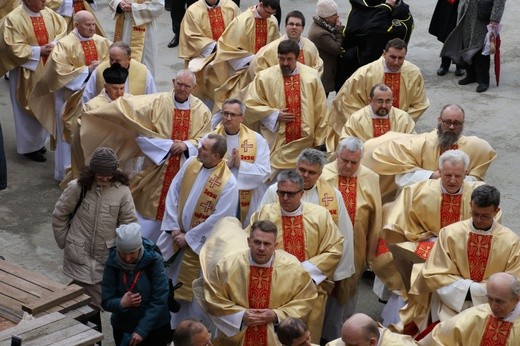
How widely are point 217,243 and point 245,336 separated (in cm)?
84

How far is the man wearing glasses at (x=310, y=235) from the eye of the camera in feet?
31.3

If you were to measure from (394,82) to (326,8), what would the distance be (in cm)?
174

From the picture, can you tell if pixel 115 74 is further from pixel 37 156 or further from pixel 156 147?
pixel 37 156

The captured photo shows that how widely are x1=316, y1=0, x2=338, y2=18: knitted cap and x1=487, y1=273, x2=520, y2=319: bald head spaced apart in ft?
19.8

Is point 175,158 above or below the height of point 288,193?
below

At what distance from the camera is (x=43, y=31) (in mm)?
13398

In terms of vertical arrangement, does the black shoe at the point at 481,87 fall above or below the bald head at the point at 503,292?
below

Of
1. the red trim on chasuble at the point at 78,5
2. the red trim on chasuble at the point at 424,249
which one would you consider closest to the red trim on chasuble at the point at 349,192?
the red trim on chasuble at the point at 424,249

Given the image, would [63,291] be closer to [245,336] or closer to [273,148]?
[245,336]

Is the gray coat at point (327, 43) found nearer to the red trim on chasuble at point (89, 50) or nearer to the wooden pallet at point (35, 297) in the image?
the red trim on chasuble at point (89, 50)

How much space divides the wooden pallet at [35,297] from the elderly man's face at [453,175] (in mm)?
3131

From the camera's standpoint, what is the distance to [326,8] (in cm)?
1373

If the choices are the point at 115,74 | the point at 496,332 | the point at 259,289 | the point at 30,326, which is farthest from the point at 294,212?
the point at 115,74

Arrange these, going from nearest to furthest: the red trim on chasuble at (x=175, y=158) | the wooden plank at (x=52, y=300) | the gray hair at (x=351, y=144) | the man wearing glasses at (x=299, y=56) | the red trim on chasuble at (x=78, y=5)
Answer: the wooden plank at (x=52, y=300)
the gray hair at (x=351, y=144)
the red trim on chasuble at (x=175, y=158)
the man wearing glasses at (x=299, y=56)
the red trim on chasuble at (x=78, y=5)
